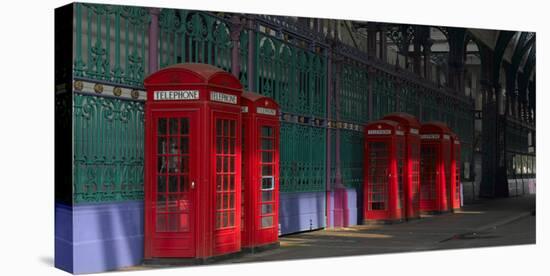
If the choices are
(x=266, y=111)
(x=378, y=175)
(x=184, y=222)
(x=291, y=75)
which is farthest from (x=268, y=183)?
(x=378, y=175)

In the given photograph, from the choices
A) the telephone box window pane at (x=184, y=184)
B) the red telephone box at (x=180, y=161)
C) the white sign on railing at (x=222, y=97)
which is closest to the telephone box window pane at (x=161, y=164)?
the red telephone box at (x=180, y=161)

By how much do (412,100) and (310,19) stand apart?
368 centimetres

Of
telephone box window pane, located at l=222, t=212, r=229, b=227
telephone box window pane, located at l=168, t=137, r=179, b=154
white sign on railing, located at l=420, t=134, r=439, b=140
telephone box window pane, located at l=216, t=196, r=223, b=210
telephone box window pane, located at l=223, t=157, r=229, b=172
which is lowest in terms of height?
telephone box window pane, located at l=222, t=212, r=229, b=227

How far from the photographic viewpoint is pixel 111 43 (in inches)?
476

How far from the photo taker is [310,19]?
17.1m

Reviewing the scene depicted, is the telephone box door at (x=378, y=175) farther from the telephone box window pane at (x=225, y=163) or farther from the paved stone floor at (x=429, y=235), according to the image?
the telephone box window pane at (x=225, y=163)

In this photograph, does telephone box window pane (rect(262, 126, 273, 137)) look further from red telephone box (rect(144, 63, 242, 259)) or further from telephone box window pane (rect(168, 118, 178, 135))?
telephone box window pane (rect(168, 118, 178, 135))

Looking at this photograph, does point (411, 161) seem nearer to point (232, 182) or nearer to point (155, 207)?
point (232, 182)

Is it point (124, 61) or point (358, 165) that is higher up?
point (124, 61)

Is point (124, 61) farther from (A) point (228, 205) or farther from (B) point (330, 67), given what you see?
(B) point (330, 67)

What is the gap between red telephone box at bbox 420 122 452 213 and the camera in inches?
810

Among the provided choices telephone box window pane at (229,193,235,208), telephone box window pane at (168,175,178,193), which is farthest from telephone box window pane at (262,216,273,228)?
telephone box window pane at (168,175,178,193)

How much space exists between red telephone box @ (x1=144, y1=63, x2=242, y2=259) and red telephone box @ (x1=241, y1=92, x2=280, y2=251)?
1.34 m

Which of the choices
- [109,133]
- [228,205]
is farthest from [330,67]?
[109,133]
